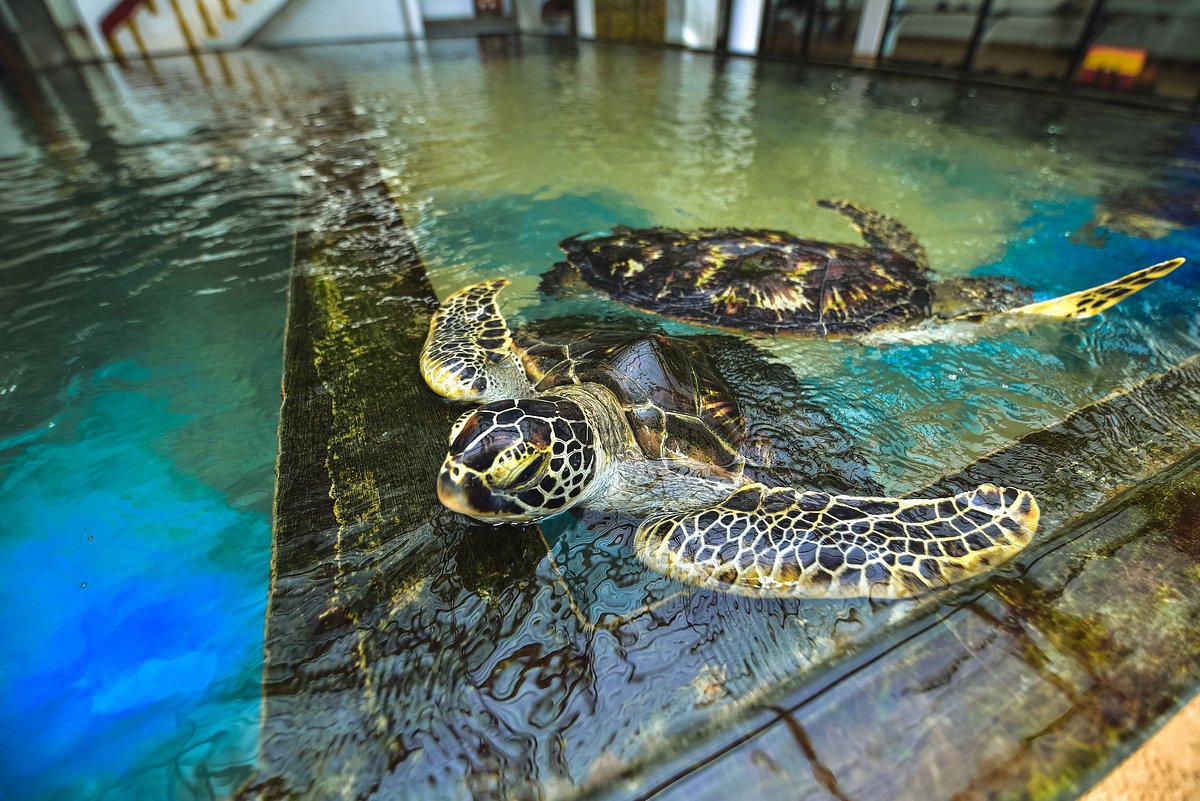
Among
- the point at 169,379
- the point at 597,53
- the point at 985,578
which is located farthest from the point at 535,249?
the point at 597,53

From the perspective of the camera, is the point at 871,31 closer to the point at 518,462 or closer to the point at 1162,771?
the point at 518,462

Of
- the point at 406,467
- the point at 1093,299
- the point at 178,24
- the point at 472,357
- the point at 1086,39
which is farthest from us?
the point at 178,24

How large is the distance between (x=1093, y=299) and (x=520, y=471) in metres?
3.80

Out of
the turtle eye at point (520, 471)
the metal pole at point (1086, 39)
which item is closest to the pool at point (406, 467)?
the turtle eye at point (520, 471)

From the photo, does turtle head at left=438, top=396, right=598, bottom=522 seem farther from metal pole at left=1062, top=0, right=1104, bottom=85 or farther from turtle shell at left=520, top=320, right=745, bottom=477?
metal pole at left=1062, top=0, right=1104, bottom=85

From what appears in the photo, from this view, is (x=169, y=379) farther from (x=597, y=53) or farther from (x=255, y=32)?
(x=255, y=32)

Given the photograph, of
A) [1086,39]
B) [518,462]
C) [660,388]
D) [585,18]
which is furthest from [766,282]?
[585,18]

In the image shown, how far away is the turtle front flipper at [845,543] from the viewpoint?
1.82 m

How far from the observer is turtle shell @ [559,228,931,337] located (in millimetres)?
3365

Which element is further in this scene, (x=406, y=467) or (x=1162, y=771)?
(x=406, y=467)

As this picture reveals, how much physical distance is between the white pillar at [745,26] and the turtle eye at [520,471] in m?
17.0

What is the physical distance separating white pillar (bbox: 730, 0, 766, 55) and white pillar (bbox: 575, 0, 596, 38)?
826cm

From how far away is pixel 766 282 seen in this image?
11.4 ft

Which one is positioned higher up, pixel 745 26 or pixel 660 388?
pixel 745 26
